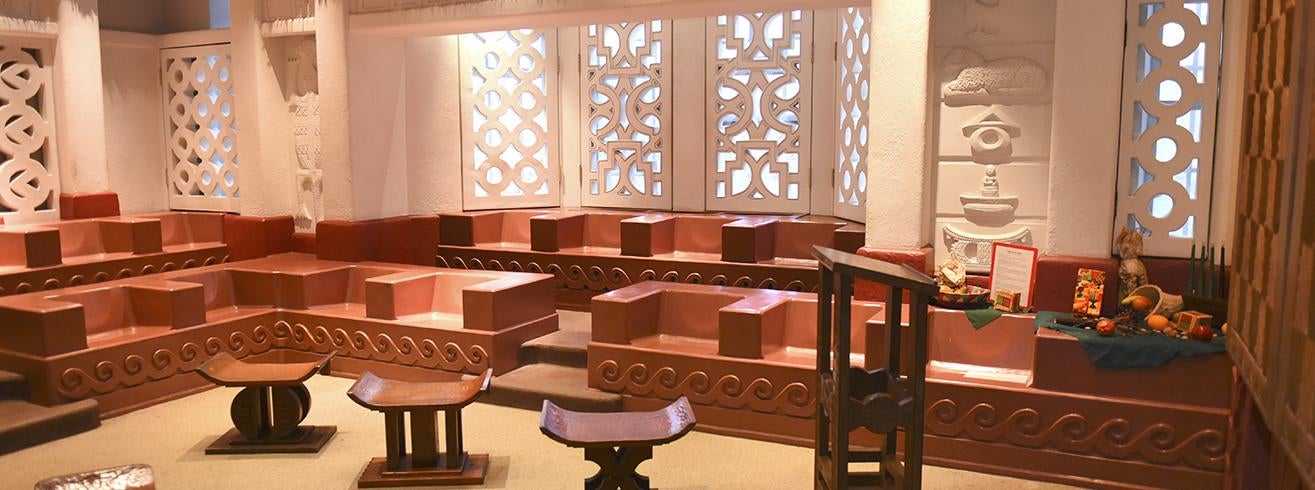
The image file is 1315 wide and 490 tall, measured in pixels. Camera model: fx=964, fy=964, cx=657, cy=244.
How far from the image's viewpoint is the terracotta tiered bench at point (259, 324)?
17.5 ft

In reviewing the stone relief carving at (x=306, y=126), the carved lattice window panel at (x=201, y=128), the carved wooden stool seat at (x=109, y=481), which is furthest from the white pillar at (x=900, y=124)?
the carved lattice window panel at (x=201, y=128)

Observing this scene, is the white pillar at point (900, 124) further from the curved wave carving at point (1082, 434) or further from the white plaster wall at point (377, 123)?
the white plaster wall at point (377, 123)

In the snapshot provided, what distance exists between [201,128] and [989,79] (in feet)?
22.9

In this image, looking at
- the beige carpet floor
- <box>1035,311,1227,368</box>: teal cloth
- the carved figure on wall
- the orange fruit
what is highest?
the carved figure on wall

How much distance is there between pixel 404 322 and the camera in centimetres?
613

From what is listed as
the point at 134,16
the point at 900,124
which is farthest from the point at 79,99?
the point at 900,124

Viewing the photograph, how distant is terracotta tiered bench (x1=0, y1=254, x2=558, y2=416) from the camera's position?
210 inches

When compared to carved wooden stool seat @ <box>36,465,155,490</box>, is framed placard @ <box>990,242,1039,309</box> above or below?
above

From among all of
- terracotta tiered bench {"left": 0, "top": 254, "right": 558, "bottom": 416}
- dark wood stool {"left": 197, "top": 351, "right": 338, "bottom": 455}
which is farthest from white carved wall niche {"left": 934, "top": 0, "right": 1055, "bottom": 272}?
dark wood stool {"left": 197, "top": 351, "right": 338, "bottom": 455}

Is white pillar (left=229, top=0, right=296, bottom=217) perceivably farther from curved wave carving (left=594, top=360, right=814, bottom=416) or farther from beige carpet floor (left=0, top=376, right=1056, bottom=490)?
curved wave carving (left=594, top=360, right=814, bottom=416)

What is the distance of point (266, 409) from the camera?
5000 millimetres

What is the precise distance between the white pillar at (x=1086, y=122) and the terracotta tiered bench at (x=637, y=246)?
1776 millimetres

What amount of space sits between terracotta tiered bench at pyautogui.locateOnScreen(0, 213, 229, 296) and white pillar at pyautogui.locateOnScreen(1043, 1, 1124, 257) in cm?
677

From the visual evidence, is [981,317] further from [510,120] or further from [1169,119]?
[510,120]
